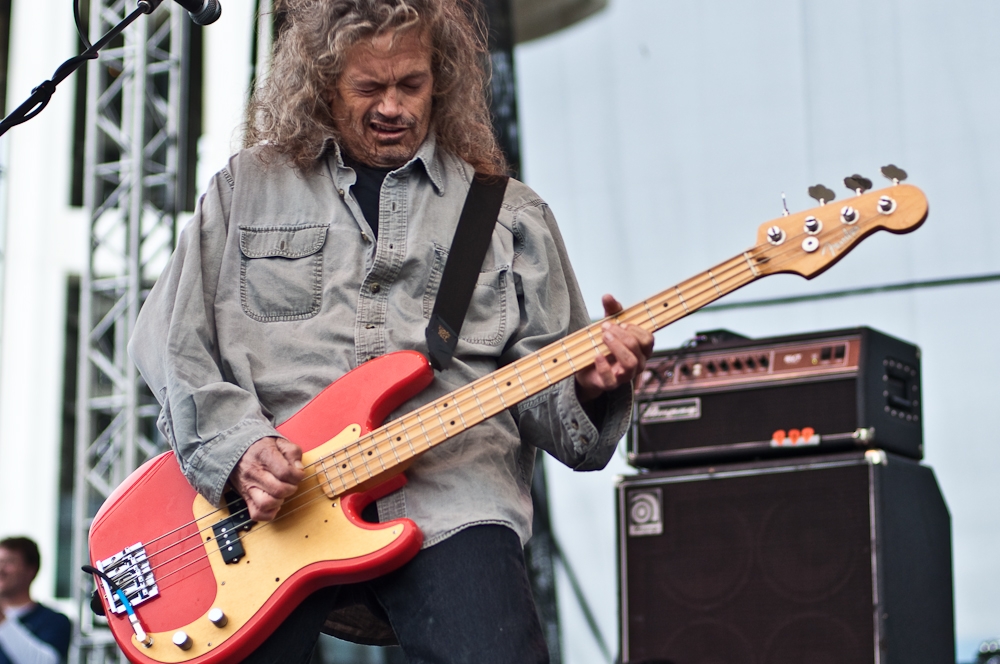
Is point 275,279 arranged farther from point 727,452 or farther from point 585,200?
point 585,200

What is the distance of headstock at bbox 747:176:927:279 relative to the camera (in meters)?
1.91

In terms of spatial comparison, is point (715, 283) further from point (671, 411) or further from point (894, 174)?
point (671, 411)

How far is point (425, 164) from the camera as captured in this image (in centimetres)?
202

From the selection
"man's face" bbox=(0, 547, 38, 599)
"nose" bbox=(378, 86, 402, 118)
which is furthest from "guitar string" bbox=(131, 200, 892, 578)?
"man's face" bbox=(0, 547, 38, 599)

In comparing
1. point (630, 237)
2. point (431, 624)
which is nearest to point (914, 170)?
point (630, 237)

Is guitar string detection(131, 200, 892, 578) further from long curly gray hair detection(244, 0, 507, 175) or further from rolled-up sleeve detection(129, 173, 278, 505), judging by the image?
long curly gray hair detection(244, 0, 507, 175)

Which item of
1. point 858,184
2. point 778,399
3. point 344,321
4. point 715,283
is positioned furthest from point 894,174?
point 778,399

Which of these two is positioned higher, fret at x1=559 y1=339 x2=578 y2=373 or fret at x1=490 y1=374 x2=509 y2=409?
fret at x1=559 y1=339 x2=578 y2=373

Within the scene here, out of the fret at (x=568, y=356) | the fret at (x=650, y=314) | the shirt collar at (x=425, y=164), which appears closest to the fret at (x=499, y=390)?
the fret at (x=568, y=356)

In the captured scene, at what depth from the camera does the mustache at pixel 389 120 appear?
2.00m

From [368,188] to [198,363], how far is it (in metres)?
0.41

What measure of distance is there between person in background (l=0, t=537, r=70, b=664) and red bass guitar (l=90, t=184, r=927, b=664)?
2.88 m

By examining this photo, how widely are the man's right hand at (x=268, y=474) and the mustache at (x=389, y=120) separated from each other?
1.86 feet

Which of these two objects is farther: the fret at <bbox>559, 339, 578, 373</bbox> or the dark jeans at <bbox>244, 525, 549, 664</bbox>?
the fret at <bbox>559, 339, 578, 373</bbox>
